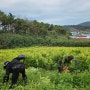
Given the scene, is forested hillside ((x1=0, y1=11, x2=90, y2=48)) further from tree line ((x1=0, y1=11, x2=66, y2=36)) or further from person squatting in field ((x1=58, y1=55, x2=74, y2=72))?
person squatting in field ((x1=58, y1=55, x2=74, y2=72))

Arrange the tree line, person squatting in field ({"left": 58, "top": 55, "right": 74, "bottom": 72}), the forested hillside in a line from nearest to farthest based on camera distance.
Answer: person squatting in field ({"left": 58, "top": 55, "right": 74, "bottom": 72})
the forested hillside
the tree line

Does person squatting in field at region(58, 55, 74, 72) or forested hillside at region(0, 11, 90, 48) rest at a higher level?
person squatting in field at region(58, 55, 74, 72)

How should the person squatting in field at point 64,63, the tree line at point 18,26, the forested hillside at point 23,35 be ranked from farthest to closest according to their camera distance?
the tree line at point 18,26, the forested hillside at point 23,35, the person squatting in field at point 64,63

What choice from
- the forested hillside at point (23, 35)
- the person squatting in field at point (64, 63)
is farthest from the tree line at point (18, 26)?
the person squatting in field at point (64, 63)

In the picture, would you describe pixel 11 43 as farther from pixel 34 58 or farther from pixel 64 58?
pixel 64 58

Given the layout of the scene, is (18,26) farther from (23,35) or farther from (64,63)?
(64,63)

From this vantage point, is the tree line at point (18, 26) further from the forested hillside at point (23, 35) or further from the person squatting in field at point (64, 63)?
the person squatting in field at point (64, 63)

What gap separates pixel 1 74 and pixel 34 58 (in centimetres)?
694

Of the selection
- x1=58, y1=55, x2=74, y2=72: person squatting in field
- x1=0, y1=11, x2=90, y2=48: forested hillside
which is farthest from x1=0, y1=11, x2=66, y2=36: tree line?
x1=58, y1=55, x2=74, y2=72: person squatting in field

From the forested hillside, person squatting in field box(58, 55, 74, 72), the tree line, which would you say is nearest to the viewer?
person squatting in field box(58, 55, 74, 72)

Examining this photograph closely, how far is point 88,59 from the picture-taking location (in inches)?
685

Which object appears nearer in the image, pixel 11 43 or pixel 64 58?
pixel 64 58

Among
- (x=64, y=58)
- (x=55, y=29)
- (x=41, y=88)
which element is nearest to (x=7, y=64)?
(x=41, y=88)

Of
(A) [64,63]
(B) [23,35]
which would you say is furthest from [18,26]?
Answer: (A) [64,63]
